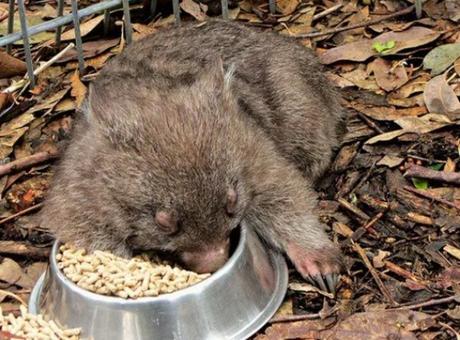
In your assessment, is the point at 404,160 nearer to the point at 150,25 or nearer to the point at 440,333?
the point at 440,333

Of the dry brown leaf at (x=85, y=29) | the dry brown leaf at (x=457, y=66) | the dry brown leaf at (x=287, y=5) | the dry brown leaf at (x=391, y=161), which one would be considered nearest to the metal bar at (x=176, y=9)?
the dry brown leaf at (x=85, y=29)

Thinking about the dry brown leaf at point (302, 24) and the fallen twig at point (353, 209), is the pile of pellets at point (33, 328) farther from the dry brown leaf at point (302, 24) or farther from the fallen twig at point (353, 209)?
the dry brown leaf at point (302, 24)

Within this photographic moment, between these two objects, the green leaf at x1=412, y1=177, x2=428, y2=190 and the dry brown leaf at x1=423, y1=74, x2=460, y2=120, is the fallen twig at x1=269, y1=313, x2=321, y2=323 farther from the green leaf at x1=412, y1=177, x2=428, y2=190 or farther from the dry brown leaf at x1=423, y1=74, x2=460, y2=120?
the dry brown leaf at x1=423, y1=74, x2=460, y2=120

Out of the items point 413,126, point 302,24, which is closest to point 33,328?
point 413,126

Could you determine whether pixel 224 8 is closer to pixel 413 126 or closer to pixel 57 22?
pixel 57 22

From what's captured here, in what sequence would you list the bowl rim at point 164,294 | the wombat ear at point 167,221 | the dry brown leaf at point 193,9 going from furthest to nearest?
the dry brown leaf at point 193,9 < the bowl rim at point 164,294 < the wombat ear at point 167,221
